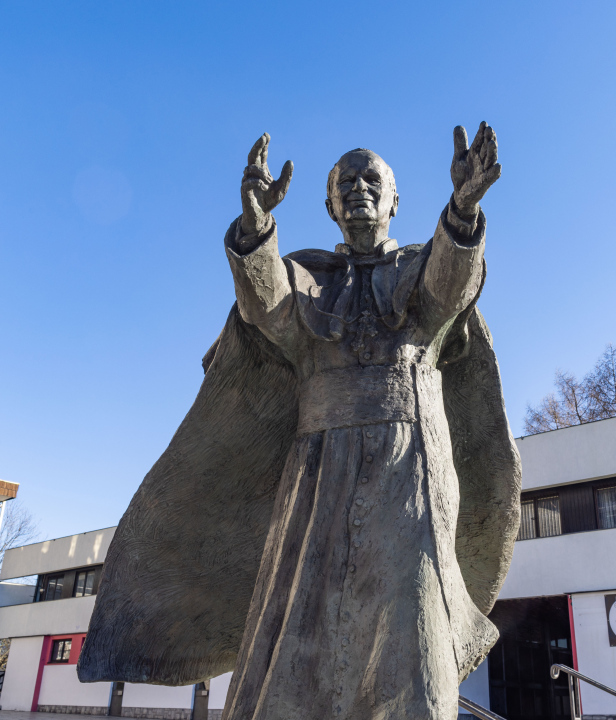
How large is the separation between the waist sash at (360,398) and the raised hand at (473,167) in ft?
2.39

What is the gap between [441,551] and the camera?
289 centimetres

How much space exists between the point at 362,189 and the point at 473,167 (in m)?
0.70

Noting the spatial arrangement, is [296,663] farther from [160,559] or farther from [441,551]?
[160,559]

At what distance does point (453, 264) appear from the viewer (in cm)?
313

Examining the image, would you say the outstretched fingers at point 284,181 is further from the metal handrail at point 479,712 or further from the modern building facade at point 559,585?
the modern building facade at point 559,585

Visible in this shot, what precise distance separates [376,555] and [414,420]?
575 mm

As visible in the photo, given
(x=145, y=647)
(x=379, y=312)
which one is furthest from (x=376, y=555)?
(x=145, y=647)

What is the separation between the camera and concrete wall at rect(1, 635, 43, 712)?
1043 inches

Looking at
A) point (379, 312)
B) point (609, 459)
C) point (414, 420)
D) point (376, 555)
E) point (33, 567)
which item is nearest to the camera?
point (376, 555)

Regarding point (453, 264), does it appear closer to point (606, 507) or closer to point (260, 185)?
point (260, 185)

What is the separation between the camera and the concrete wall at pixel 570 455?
1591cm

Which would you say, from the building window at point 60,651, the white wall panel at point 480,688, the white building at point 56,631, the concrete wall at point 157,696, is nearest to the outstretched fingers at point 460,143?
the white wall panel at point 480,688

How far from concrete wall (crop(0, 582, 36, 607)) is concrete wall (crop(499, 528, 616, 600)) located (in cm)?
2108

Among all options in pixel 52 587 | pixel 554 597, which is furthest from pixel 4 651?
pixel 554 597
